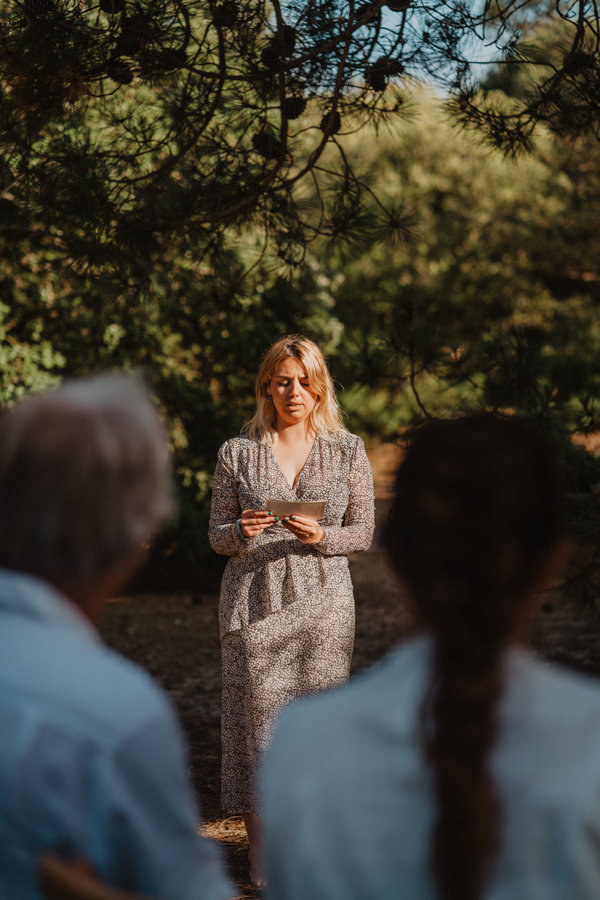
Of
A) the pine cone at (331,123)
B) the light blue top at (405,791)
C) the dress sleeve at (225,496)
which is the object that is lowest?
the light blue top at (405,791)

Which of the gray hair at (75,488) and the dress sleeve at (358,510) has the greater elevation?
the dress sleeve at (358,510)

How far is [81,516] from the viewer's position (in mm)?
1111

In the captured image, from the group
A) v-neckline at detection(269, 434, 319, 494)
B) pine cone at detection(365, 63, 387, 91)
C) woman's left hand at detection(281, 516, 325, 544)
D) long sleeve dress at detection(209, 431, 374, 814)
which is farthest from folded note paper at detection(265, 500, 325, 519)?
pine cone at detection(365, 63, 387, 91)

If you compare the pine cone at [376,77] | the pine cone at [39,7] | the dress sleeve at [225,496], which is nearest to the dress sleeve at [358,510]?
the dress sleeve at [225,496]

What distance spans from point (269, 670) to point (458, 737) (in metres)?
2.46

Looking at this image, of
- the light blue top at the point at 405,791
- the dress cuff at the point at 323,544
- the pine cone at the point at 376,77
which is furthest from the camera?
the pine cone at the point at 376,77

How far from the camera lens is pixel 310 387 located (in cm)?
358

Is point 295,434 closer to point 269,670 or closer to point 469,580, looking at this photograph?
point 269,670

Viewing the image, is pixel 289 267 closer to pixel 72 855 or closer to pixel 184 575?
pixel 72 855

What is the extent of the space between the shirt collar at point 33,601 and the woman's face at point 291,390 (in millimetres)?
2465

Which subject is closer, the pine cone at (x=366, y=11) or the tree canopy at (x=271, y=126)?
the pine cone at (x=366, y=11)

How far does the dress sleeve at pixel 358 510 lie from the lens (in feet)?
11.3

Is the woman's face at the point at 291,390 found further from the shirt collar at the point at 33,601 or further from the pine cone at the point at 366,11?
the shirt collar at the point at 33,601

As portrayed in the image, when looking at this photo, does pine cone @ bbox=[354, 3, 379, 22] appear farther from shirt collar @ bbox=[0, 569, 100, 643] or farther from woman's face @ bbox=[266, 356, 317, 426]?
shirt collar @ bbox=[0, 569, 100, 643]
